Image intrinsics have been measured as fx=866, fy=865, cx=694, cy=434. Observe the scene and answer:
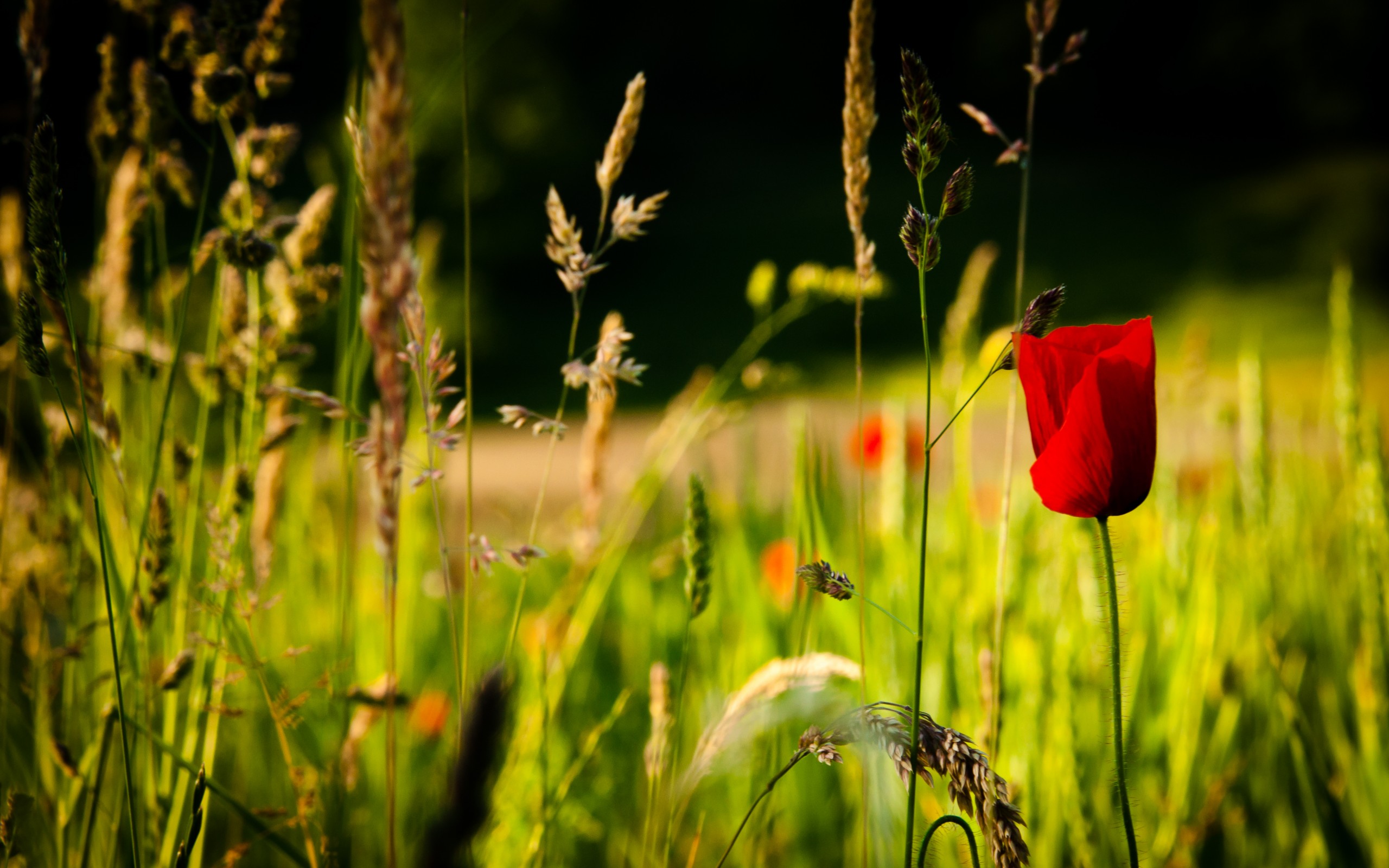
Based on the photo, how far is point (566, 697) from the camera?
95 cm

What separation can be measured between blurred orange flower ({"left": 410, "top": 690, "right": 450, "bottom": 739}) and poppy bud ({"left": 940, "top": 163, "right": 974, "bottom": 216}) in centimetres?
73

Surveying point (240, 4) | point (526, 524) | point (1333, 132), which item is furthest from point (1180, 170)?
point (240, 4)

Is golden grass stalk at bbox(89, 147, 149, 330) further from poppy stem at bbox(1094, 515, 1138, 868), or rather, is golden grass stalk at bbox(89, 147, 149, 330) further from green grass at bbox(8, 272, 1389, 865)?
poppy stem at bbox(1094, 515, 1138, 868)

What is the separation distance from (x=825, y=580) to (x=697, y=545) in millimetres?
89

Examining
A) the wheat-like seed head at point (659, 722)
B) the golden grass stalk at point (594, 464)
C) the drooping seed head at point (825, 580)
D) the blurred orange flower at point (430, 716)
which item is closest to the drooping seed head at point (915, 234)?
the drooping seed head at point (825, 580)

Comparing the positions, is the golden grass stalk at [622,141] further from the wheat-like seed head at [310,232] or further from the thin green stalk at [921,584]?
the wheat-like seed head at [310,232]

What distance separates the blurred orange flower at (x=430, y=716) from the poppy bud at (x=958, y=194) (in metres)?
0.73

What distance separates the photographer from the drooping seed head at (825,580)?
1.06 feet

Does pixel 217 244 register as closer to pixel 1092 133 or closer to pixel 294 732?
pixel 294 732

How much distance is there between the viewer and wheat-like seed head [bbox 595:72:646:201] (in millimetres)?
395

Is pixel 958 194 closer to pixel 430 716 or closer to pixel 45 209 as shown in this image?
pixel 45 209

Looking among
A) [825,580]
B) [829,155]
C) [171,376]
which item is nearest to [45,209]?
[171,376]

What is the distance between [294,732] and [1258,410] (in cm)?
91

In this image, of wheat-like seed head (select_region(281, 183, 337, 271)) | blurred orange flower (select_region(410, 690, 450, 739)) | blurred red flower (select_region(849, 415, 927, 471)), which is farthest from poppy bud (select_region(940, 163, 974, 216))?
blurred orange flower (select_region(410, 690, 450, 739))
